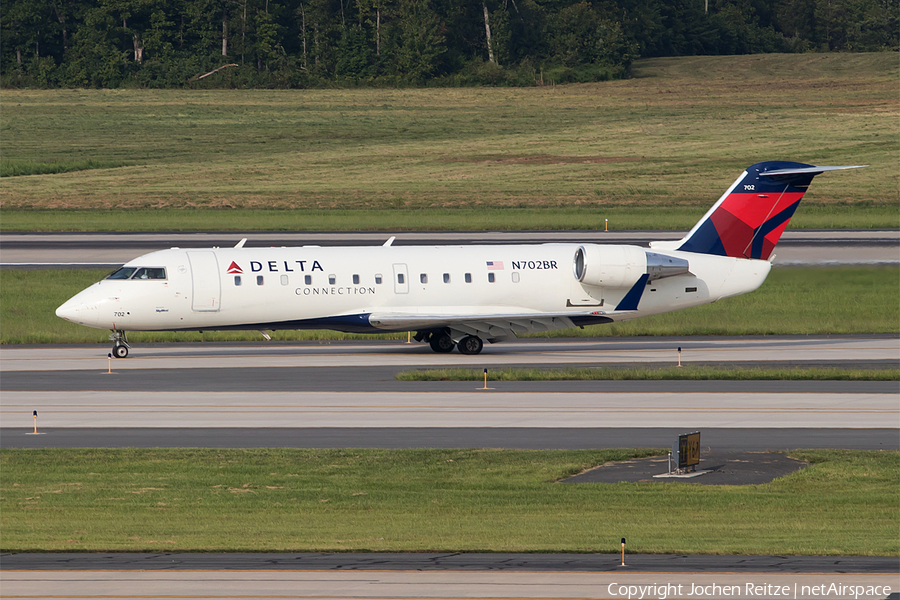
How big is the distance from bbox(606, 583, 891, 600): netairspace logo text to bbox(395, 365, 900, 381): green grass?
64.5ft

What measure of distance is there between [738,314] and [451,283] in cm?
1564

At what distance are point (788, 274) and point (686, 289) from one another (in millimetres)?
4609

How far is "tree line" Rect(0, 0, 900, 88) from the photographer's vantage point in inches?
5723

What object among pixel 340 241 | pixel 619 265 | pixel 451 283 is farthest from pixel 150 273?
pixel 340 241

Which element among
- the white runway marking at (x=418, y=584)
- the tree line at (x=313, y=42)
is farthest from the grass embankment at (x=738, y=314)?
the tree line at (x=313, y=42)

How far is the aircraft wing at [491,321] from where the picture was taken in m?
38.5

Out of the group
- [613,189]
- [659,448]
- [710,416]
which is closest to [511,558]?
[659,448]

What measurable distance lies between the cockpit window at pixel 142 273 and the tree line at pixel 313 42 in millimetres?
110636

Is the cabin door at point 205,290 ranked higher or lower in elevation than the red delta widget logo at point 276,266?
lower

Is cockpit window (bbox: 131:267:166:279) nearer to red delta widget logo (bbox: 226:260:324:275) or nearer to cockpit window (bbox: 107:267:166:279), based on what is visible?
cockpit window (bbox: 107:267:166:279)

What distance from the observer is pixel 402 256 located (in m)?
39.5

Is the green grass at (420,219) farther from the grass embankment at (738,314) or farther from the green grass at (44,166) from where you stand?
the green grass at (44,166)

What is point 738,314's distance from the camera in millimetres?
49250

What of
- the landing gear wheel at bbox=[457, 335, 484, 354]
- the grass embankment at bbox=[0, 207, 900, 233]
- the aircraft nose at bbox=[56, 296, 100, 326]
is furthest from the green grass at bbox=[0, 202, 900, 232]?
the aircraft nose at bbox=[56, 296, 100, 326]
